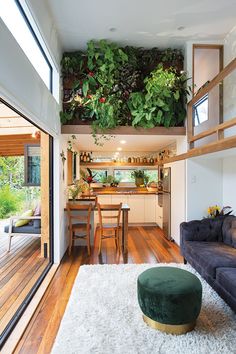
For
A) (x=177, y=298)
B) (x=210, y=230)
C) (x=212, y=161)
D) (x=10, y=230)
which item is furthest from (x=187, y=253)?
(x=10, y=230)

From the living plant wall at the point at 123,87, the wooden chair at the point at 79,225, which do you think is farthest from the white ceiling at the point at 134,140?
the wooden chair at the point at 79,225

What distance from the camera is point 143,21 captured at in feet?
12.1

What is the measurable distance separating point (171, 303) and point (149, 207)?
14.8 ft

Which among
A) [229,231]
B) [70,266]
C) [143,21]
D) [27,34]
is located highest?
[143,21]

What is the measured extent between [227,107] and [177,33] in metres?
1.60

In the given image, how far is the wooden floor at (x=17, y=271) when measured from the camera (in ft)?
8.54

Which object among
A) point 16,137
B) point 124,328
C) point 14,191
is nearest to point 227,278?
point 124,328

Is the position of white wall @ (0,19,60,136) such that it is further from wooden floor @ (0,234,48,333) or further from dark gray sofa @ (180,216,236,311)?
dark gray sofa @ (180,216,236,311)

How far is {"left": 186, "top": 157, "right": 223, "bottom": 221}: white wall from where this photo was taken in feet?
14.1

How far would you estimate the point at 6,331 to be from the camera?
7.04 ft

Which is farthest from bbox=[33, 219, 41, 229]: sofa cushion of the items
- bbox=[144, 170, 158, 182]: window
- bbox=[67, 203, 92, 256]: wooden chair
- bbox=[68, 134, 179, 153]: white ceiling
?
bbox=[144, 170, 158, 182]: window

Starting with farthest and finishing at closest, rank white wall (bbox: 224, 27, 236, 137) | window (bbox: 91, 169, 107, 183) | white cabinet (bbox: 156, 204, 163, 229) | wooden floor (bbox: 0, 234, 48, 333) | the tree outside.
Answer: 1. window (bbox: 91, 169, 107, 183)
2. white cabinet (bbox: 156, 204, 163, 229)
3. the tree outside
4. white wall (bbox: 224, 27, 236, 137)
5. wooden floor (bbox: 0, 234, 48, 333)

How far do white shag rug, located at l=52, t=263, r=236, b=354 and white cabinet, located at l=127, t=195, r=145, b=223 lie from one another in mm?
3489

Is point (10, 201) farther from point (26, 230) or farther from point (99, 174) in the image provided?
point (99, 174)
